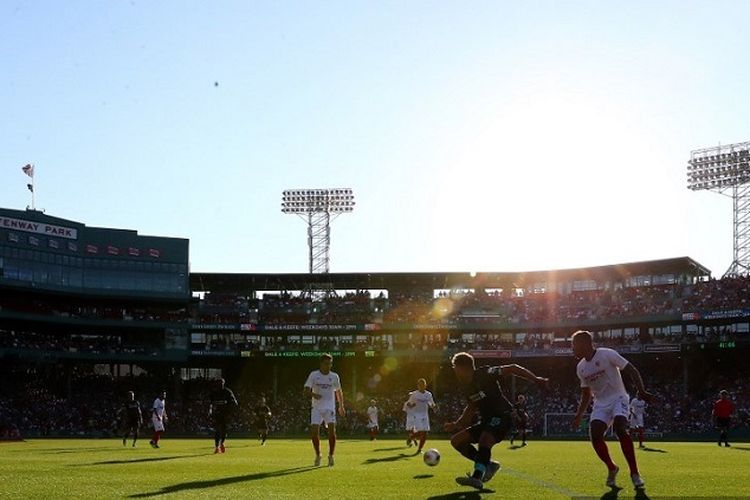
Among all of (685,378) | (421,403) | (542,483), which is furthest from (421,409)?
(685,378)

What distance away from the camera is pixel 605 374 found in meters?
14.0

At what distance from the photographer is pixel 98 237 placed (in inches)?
3182

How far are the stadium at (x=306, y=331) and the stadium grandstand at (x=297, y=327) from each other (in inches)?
6.3

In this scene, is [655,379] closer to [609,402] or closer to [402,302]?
[402,302]

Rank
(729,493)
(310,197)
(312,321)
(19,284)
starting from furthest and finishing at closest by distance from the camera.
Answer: (310,197)
(312,321)
(19,284)
(729,493)

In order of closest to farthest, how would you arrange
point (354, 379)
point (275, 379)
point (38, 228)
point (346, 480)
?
point (346, 480), point (38, 228), point (275, 379), point (354, 379)

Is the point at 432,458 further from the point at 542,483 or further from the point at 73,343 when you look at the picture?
the point at 73,343

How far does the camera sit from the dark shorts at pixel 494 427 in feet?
44.6

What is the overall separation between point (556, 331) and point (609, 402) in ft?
229

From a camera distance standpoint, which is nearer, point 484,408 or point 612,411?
point 484,408

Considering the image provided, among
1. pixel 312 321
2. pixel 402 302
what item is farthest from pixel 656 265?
pixel 312 321

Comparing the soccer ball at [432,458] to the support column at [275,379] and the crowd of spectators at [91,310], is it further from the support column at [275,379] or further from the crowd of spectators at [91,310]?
the support column at [275,379]

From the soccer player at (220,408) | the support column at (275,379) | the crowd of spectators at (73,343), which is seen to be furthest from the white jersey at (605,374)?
the support column at (275,379)

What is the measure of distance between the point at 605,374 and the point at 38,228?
6911 centimetres
